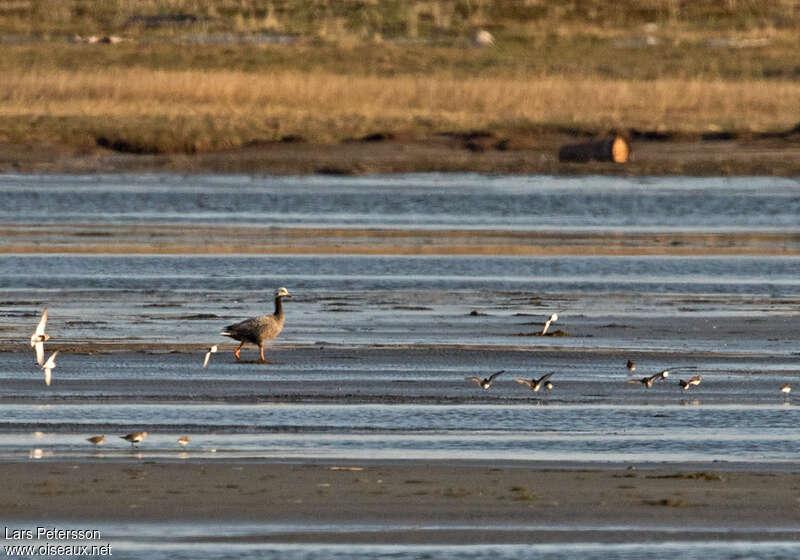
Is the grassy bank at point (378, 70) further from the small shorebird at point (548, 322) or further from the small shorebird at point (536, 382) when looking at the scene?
the small shorebird at point (536, 382)

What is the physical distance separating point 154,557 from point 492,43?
136ft

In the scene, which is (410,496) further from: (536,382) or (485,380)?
(485,380)

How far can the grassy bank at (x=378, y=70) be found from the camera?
35.5m

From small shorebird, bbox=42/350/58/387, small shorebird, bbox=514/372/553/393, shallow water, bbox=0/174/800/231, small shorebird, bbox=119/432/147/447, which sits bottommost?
shallow water, bbox=0/174/800/231

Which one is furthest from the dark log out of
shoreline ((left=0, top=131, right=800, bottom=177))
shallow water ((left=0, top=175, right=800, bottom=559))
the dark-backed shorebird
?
the dark-backed shorebird

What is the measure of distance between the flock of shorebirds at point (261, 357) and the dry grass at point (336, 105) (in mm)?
19580

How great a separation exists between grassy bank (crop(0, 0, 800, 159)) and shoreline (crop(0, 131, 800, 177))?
0.62 m

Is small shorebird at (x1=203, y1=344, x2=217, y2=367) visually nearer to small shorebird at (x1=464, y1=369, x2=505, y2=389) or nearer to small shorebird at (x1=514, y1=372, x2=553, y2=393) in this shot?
small shorebird at (x1=464, y1=369, x2=505, y2=389)

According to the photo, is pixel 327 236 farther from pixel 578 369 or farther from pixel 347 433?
pixel 347 433

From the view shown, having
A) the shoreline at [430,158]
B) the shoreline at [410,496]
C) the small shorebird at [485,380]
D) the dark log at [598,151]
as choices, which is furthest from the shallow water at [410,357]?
the dark log at [598,151]

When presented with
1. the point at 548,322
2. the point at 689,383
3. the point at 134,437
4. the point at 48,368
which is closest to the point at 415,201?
the point at 548,322

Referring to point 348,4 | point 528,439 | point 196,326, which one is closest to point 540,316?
point 196,326

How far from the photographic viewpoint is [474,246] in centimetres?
2214

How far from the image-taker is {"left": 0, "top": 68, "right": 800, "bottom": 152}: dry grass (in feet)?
114
